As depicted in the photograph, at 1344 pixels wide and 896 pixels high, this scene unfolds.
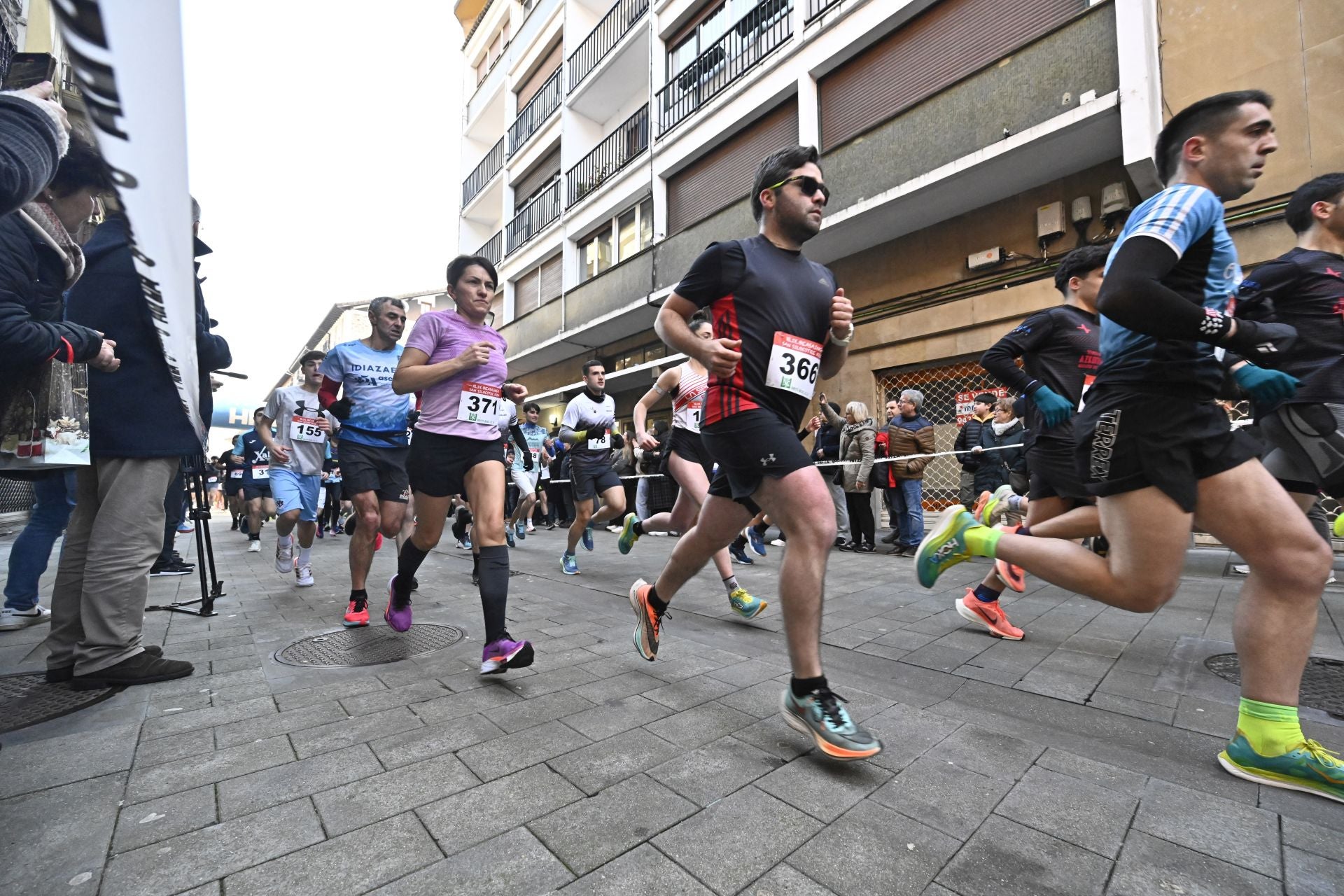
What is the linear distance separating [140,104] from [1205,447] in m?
2.84

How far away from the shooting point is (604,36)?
1842 centimetres

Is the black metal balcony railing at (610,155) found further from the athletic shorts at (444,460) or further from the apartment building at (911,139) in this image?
the athletic shorts at (444,460)

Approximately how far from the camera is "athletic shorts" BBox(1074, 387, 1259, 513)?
6.09ft

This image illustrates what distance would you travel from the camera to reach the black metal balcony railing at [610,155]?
17172mm

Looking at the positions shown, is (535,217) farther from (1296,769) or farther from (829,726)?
(1296,769)

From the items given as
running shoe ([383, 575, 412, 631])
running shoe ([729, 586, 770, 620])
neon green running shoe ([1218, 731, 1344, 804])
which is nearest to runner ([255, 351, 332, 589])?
running shoe ([383, 575, 412, 631])

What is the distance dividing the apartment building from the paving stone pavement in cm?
736

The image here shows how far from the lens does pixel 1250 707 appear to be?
73.0 inches

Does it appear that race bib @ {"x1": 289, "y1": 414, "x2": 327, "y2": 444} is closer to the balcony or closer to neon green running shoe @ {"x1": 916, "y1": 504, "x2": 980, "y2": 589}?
neon green running shoe @ {"x1": 916, "y1": 504, "x2": 980, "y2": 589}

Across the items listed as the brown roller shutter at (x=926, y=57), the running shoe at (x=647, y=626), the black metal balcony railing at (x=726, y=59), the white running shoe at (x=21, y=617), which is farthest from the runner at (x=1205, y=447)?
the black metal balcony railing at (x=726, y=59)

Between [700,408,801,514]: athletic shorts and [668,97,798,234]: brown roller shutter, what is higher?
[668,97,798,234]: brown roller shutter

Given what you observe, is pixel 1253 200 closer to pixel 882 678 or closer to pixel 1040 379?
pixel 1040 379

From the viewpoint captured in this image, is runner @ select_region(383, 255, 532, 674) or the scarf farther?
runner @ select_region(383, 255, 532, 674)

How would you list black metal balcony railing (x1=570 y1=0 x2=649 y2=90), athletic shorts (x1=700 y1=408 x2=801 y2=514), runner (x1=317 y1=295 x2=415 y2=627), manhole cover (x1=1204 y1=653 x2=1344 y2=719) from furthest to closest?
black metal balcony railing (x1=570 y1=0 x2=649 y2=90), runner (x1=317 y1=295 x2=415 y2=627), manhole cover (x1=1204 y1=653 x2=1344 y2=719), athletic shorts (x1=700 y1=408 x2=801 y2=514)
